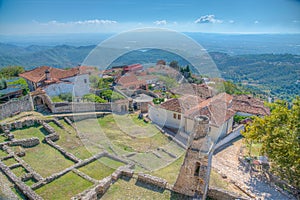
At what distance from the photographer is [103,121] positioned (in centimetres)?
1952

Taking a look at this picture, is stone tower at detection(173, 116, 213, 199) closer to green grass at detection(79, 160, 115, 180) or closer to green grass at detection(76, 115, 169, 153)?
green grass at detection(79, 160, 115, 180)

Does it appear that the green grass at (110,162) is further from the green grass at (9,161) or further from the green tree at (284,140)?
the green tree at (284,140)

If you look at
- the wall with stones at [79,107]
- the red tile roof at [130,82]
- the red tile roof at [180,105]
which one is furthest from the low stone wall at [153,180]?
the red tile roof at [130,82]

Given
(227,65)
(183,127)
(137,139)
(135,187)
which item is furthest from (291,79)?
(135,187)

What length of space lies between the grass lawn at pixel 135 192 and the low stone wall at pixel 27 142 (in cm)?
727

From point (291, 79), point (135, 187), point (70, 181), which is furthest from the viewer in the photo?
point (291, 79)

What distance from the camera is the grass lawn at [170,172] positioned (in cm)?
1127

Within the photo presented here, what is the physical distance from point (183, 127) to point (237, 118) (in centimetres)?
635

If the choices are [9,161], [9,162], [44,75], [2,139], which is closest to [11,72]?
[44,75]

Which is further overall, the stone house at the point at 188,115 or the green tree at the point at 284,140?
the stone house at the point at 188,115

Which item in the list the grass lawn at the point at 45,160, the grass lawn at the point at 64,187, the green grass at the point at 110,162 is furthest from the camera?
the green grass at the point at 110,162

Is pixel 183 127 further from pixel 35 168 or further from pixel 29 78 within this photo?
pixel 29 78

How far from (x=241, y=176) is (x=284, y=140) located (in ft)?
12.2

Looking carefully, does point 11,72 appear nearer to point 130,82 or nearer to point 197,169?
point 130,82
